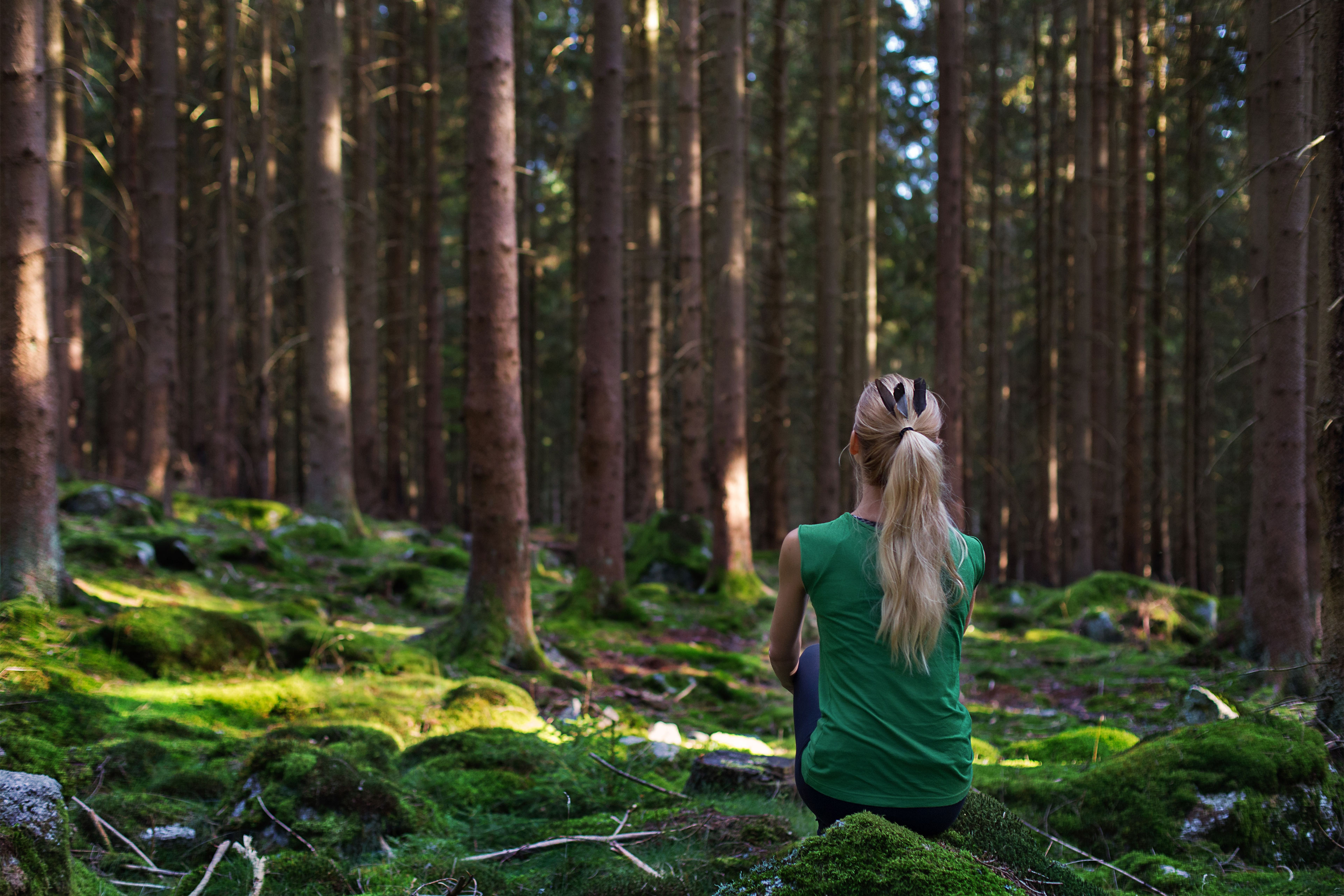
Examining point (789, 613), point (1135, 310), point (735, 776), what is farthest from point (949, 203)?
point (789, 613)

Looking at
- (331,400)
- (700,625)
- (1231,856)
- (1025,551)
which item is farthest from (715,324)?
(1025,551)

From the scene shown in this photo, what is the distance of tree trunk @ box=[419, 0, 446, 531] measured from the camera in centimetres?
1777

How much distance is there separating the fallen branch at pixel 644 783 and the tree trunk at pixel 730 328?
7801 millimetres

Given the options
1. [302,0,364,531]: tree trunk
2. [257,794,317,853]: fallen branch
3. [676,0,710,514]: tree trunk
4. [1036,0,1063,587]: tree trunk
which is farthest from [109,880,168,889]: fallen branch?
[1036,0,1063,587]: tree trunk

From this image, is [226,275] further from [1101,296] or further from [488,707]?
[1101,296]

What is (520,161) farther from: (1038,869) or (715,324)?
(1038,869)

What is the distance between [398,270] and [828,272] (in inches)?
352

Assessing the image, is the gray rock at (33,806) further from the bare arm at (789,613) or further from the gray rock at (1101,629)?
the gray rock at (1101,629)

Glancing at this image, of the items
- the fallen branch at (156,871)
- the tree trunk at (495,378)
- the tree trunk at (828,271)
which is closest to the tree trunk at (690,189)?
the tree trunk at (828,271)

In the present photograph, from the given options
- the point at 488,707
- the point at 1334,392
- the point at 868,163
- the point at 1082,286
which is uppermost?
the point at 868,163

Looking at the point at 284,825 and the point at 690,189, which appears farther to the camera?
the point at 690,189

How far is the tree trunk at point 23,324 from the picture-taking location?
20.4 feet

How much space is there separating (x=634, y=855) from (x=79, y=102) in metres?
16.8

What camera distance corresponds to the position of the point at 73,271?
1625cm
